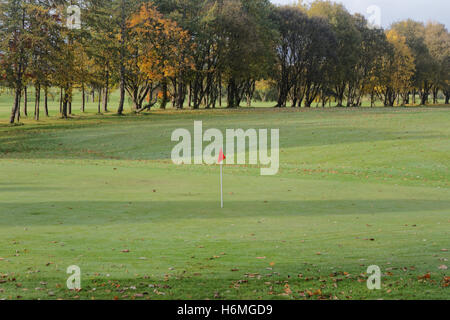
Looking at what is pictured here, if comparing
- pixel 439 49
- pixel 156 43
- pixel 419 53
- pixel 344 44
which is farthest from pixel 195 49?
pixel 439 49

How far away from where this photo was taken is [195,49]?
7006cm

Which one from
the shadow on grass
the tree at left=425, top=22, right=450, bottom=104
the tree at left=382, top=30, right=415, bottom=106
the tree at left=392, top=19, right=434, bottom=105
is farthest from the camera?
the tree at left=425, top=22, right=450, bottom=104

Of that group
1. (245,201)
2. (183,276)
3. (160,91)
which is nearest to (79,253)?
(183,276)

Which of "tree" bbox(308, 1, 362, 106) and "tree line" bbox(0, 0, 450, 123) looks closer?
"tree line" bbox(0, 0, 450, 123)

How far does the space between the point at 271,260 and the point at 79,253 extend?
329cm

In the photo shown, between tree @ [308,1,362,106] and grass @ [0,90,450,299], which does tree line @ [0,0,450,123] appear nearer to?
tree @ [308,1,362,106]

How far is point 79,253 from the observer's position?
914 cm

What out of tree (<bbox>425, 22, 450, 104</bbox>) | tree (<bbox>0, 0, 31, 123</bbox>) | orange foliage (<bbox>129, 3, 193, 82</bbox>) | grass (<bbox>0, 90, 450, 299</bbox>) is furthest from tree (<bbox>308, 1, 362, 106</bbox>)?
grass (<bbox>0, 90, 450, 299</bbox>)

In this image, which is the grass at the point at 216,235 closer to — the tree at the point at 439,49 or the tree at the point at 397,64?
the tree at the point at 397,64

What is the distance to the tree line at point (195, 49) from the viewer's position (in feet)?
174

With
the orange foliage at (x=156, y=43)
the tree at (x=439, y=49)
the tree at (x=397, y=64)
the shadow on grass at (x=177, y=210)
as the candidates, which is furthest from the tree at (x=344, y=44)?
the shadow on grass at (x=177, y=210)

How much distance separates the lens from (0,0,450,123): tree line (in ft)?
174

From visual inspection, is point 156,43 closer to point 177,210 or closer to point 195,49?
point 195,49
